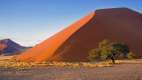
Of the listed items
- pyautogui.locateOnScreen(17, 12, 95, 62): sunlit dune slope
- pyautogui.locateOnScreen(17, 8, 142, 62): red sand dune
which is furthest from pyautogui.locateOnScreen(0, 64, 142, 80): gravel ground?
pyautogui.locateOnScreen(17, 12, 95, 62): sunlit dune slope

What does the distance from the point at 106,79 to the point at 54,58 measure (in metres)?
55.2

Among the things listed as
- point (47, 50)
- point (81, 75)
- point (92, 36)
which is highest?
point (92, 36)

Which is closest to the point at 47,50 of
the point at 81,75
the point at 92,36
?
the point at 92,36

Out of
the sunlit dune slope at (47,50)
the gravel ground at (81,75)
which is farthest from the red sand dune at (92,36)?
the gravel ground at (81,75)

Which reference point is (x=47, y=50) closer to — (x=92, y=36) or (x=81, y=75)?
(x=92, y=36)

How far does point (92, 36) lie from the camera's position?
86.6m

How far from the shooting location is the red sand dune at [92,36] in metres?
81.9

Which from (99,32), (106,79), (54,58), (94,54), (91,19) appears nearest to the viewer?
(106,79)

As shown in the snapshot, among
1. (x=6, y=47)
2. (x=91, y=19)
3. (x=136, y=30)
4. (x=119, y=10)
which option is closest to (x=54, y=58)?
→ (x=91, y=19)

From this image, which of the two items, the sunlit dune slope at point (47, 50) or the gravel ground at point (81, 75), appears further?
the sunlit dune slope at point (47, 50)

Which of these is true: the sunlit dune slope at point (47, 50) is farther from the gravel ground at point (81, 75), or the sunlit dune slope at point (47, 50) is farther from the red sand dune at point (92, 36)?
the gravel ground at point (81, 75)

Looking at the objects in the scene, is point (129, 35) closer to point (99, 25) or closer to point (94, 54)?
point (99, 25)

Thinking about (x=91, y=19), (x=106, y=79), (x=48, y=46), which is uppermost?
(x=91, y=19)

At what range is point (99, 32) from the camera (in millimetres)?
87812
